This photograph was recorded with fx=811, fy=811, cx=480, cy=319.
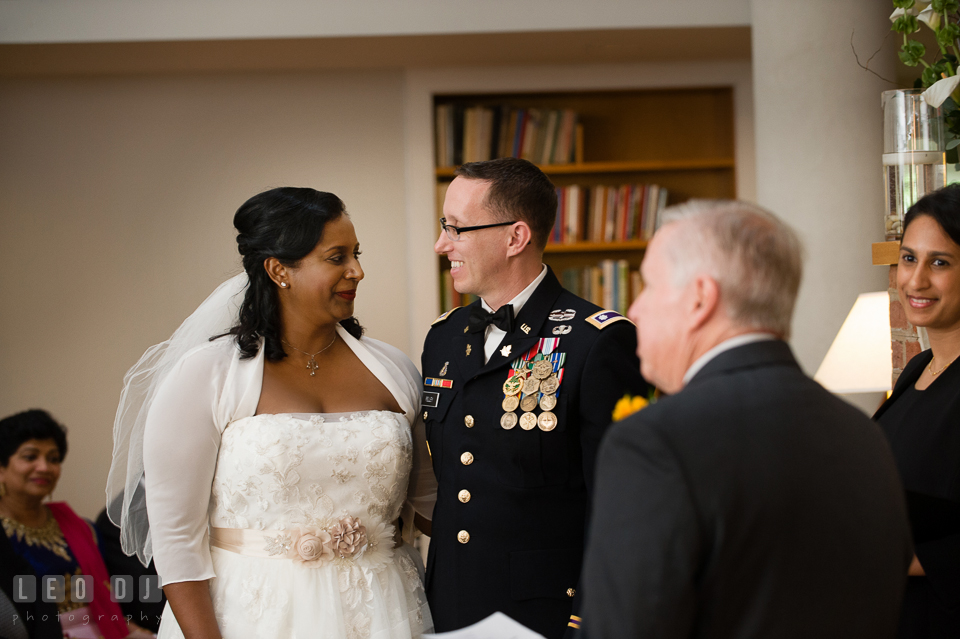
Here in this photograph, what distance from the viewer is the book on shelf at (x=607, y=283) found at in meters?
4.33

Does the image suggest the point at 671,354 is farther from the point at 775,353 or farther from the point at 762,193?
the point at 762,193

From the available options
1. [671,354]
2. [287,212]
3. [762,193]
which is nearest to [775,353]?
[671,354]

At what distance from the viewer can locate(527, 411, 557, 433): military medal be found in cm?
167

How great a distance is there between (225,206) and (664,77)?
2406mm

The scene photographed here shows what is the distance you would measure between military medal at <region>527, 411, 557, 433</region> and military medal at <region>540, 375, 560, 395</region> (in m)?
0.05

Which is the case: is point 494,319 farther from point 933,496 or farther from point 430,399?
point 933,496

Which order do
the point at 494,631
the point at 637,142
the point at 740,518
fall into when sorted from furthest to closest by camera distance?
1. the point at 637,142
2. the point at 494,631
3. the point at 740,518

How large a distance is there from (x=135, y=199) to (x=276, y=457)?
2.93 meters

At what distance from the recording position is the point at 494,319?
1838 millimetres

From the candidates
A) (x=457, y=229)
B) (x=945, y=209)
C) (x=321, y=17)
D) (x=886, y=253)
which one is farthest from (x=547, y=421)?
(x=321, y=17)

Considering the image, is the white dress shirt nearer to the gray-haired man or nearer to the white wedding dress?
the white wedding dress

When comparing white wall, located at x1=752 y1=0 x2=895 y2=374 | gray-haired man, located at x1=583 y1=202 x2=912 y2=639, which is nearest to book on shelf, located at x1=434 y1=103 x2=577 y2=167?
white wall, located at x1=752 y1=0 x2=895 y2=374

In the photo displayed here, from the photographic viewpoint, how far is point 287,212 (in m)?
1.90

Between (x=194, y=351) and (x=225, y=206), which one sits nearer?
(x=194, y=351)
